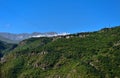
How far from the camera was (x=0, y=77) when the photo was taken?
125375 millimetres

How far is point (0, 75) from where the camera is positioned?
416ft

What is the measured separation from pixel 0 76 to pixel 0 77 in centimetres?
64

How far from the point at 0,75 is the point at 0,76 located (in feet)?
2.66

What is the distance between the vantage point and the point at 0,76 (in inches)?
4958

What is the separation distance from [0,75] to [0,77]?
1454 mm
